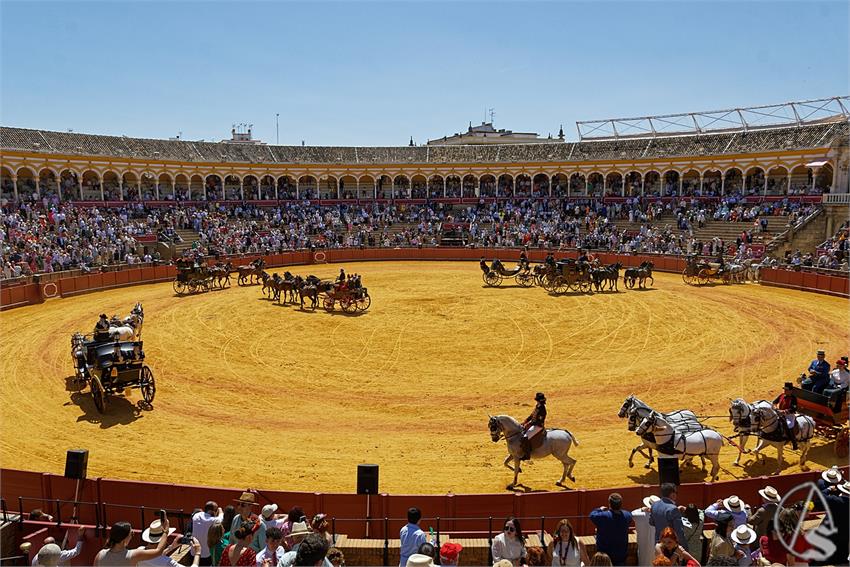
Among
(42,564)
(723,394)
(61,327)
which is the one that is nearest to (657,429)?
(723,394)

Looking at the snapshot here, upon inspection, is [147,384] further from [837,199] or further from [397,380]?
[837,199]

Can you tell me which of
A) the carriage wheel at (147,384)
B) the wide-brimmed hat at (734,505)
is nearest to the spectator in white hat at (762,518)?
the wide-brimmed hat at (734,505)

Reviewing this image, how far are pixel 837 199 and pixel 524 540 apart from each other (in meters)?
37.9

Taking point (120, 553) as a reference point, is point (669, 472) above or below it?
below

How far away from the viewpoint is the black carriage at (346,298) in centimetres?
2244

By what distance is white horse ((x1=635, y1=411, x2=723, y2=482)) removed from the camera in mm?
9648

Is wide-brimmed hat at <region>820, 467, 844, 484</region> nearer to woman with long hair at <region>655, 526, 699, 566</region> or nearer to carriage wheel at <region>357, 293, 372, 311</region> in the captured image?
woman with long hair at <region>655, 526, 699, 566</region>

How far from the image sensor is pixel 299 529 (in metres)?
6.82

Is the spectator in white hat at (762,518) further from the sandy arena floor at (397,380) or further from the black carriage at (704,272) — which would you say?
the black carriage at (704,272)

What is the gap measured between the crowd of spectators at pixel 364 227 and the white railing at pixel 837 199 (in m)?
1.17

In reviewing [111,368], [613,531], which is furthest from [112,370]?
[613,531]

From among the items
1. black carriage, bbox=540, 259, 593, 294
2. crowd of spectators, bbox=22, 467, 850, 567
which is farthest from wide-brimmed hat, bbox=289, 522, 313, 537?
black carriage, bbox=540, 259, 593, 294

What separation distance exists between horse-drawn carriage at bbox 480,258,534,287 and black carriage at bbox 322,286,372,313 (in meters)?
7.74

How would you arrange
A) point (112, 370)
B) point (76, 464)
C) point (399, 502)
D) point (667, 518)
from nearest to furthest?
point (667, 518)
point (399, 502)
point (76, 464)
point (112, 370)
